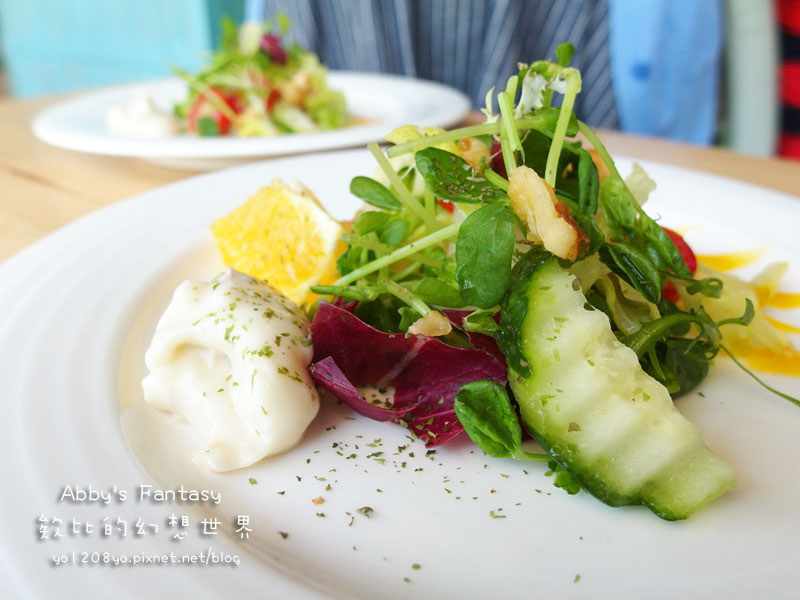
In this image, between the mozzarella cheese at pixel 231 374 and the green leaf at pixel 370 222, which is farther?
the green leaf at pixel 370 222

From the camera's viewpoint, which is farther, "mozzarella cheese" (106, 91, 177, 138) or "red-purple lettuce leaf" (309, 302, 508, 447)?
"mozzarella cheese" (106, 91, 177, 138)

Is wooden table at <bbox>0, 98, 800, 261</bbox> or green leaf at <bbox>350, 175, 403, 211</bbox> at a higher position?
green leaf at <bbox>350, 175, 403, 211</bbox>

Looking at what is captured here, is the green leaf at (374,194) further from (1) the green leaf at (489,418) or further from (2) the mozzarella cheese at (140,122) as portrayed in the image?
(2) the mozzarella cheese at (140,122)

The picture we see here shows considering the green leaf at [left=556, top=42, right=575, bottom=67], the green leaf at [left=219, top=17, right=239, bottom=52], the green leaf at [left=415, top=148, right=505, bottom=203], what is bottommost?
the green leaf at [left=415, top=148, right=505, bottom=203]

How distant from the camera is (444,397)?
0.90m

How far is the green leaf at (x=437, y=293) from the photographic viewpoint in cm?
95

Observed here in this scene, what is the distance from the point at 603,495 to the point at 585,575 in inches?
4.2

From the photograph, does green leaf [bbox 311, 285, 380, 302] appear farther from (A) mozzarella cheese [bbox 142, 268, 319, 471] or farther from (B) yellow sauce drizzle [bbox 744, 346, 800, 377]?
(B) yellow sauce drizzle [bbox 744, 346, 800, 377]

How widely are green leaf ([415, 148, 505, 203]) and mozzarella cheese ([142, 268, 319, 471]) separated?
0.27 metres

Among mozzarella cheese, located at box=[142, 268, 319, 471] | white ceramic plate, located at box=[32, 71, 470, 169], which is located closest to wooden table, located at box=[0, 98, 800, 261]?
white ceramic plate, located at box=[32, 71, 470, 169]

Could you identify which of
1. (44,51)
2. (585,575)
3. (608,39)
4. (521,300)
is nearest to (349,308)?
(521,300)

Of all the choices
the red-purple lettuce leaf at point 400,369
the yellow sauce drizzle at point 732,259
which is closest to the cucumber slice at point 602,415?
the red-purple lettuce leaf at point 400,369

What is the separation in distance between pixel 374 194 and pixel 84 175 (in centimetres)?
119

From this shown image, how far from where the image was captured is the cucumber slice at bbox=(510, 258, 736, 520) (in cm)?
72
